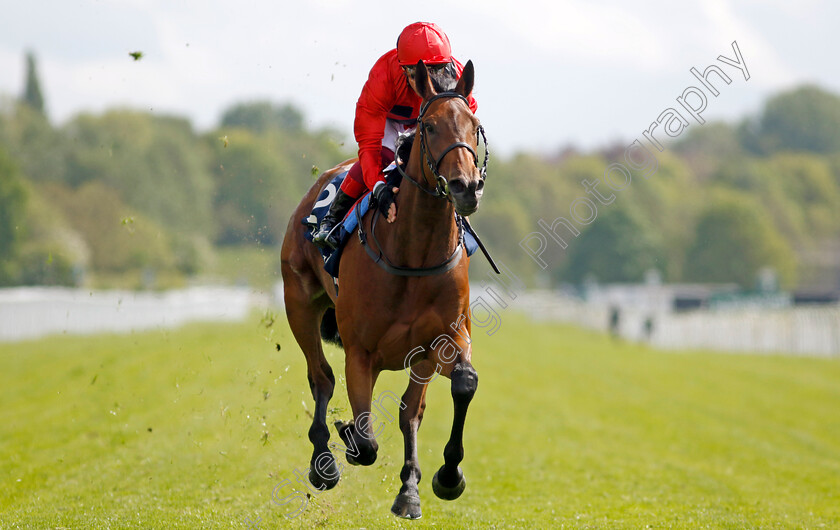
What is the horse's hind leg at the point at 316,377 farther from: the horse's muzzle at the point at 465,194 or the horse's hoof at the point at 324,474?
the horse's muzzle at the point at 465,194

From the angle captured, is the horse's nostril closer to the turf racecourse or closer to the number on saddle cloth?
the number on saddle cloth

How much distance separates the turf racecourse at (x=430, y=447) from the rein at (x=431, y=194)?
2035 millimetres

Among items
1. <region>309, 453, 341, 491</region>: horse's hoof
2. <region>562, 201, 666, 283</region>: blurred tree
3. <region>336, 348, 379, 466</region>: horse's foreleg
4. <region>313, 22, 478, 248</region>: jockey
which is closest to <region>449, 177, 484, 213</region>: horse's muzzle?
<region>313, 22, 478, 248</region>: jockey

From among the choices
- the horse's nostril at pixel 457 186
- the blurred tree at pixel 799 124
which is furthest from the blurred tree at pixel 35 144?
the blurred tree at pixel 799 124

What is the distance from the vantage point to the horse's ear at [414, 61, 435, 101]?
475 centimetres

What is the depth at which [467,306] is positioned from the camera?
522 cm

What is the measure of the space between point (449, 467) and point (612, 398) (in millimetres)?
12598

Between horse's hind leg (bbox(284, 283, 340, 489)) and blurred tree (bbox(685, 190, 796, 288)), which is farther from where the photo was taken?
blurred tree (bbox(685, 190, 796, 288))

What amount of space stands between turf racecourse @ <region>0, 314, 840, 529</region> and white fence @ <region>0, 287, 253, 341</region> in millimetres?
3235

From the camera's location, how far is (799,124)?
114375mm

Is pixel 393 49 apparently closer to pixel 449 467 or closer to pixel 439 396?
pixel 449 467

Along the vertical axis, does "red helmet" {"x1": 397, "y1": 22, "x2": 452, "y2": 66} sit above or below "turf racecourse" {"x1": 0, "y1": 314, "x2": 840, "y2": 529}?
above

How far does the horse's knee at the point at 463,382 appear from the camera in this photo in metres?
4.96

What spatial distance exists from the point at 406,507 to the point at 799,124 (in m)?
121
